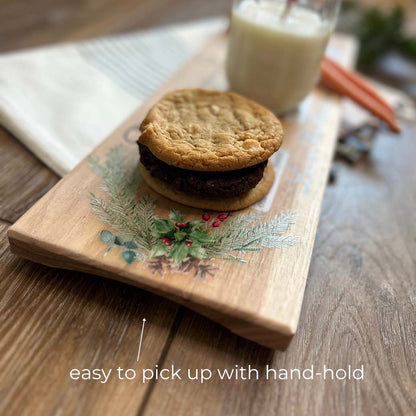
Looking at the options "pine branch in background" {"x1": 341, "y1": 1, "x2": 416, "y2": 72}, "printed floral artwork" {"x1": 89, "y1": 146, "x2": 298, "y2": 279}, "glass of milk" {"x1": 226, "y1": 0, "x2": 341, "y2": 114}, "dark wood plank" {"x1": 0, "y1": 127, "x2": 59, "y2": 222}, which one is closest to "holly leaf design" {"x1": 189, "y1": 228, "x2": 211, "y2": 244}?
"printed floral artwork" {"x1": 89, "y1": 146, "x2": 298, "y2": 279}

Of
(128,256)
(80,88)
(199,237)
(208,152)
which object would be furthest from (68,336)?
(80,88)

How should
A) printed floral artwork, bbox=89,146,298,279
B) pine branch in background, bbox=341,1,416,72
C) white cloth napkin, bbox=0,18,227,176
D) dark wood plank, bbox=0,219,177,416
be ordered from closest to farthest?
1. dark wood plank, bbox=0,219,177,416
2. printed floral artwork, bbox=89,146,298,279
3. white cloth napkin, bbox=0,18,227,176
4. pine branch in background, bbox=341,1,416,72

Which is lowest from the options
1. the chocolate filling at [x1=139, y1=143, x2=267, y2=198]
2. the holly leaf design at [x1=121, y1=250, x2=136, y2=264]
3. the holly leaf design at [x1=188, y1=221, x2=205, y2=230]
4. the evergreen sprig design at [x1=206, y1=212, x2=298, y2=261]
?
the holly leaf design at [x1=188, y1=221, x2=205, y2=230]

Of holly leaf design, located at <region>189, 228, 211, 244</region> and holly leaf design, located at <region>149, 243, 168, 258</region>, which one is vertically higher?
holly leaf design, located at <region>149, 243, 168, 258</region>

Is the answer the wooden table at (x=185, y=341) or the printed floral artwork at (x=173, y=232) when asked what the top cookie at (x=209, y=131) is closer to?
the printed floral artwork at (x=173, y=232)

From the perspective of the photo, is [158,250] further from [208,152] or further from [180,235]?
[208,152]

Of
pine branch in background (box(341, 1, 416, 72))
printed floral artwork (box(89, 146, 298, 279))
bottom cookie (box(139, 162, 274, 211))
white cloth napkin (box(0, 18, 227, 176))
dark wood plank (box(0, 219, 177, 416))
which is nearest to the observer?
dark wood plank (box(0, 219, 177, 416))

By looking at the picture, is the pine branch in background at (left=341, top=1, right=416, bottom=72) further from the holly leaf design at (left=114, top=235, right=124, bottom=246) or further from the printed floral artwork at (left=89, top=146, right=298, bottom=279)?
the holly leaf design at (left=114, top=235, right=124, bottom=246)
